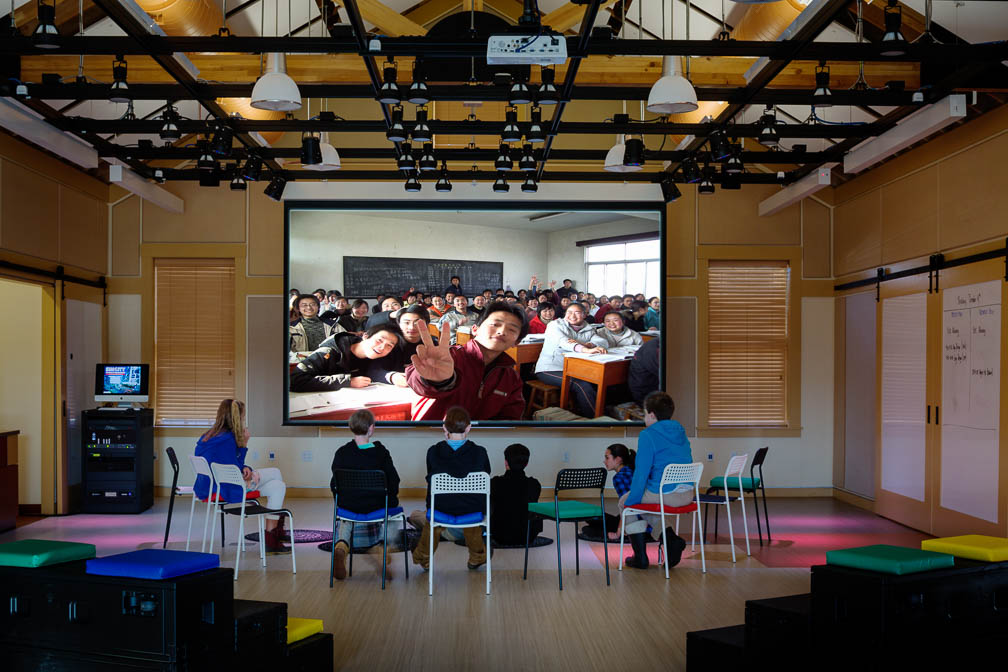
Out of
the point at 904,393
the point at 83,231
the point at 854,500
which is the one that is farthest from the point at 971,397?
the point at 83,231

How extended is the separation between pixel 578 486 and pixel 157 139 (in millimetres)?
6699

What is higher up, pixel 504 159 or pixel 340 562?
pixel 504 159

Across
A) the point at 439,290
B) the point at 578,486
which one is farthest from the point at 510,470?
the point at 439,290

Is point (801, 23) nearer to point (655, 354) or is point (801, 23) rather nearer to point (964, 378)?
point (964, 378)

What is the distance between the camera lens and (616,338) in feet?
33.0

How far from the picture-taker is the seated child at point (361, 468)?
624 cm

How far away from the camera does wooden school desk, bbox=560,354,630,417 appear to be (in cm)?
1005

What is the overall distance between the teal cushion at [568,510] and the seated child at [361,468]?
1064 mm

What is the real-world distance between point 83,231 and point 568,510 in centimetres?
657

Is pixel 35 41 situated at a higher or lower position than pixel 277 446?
higher

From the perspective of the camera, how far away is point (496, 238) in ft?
33.3

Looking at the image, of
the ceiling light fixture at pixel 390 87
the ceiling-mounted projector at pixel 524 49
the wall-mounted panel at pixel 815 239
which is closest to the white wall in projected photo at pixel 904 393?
the wall-mounted panel at pixel 815 239

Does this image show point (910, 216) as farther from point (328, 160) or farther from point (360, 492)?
point (360, 492)

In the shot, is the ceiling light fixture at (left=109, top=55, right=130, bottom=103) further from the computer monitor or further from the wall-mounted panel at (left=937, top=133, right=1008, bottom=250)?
the wall-mounted panel at (left=937, top=133, right=1008, bottom=250)
